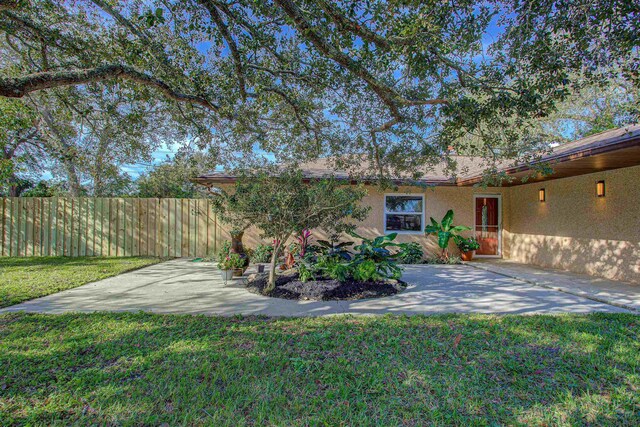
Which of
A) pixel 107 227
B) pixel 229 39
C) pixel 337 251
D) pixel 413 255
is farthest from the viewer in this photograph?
pixel 107 227

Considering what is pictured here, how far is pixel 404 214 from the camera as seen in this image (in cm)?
1130

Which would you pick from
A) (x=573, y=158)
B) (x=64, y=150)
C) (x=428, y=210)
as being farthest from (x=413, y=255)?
(x=64, y=150)

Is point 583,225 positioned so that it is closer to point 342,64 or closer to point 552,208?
point 552,208

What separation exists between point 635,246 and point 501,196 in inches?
181

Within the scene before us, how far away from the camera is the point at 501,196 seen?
11594 mm

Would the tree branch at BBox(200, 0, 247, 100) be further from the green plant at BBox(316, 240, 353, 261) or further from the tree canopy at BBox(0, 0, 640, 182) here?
the green plant at BBox(316, 240, 353, 261)

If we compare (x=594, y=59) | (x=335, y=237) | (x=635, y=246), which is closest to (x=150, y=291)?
(x=335, y=237)

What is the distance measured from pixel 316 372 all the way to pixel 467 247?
9085 mm

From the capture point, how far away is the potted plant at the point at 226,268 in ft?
22.7

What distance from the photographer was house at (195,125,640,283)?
714 cm

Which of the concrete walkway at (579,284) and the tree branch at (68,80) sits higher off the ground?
the tree branch at (68,80)

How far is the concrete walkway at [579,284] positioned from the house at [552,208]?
0.64 m

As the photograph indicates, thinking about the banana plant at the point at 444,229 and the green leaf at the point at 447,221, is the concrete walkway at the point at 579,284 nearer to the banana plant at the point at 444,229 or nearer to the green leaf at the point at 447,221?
the banana plant at the point at 444,229

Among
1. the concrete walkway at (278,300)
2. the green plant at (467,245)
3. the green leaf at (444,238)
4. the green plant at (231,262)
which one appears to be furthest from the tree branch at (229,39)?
the green plant at (467,245)
